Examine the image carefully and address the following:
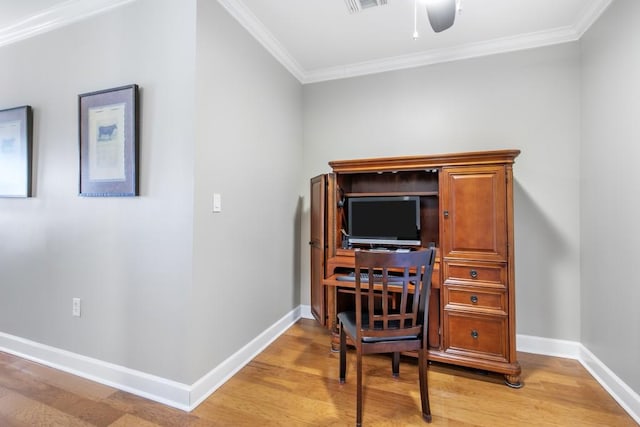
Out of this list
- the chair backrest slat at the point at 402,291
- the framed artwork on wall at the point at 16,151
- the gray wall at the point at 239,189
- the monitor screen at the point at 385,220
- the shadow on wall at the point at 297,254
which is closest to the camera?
the chair backrest slat at the point at 402,291

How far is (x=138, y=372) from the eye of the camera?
1.84 meters

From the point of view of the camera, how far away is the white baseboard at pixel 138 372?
5.71 ft

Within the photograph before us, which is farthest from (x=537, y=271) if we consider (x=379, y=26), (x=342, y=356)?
(x=379, y=26)

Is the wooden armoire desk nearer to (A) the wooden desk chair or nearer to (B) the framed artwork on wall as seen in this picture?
(A) the wooden desk chair

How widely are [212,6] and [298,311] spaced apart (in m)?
2.78

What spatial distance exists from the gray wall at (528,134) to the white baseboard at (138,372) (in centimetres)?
228

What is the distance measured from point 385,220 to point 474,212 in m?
0.72

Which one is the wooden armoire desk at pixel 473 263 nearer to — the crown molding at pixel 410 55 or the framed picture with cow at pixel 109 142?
the crown molding at pixel 410 55

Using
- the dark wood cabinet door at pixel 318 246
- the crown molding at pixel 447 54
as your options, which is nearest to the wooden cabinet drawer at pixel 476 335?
the dark wood cabinet door at pixel 318 246

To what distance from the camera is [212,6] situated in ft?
6.05

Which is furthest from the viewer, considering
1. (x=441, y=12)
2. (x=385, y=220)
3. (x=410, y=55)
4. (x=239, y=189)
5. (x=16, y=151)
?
(x=410, y=55)

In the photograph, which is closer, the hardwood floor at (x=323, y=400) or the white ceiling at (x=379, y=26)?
the hardwood floor at (x=323, y=400)

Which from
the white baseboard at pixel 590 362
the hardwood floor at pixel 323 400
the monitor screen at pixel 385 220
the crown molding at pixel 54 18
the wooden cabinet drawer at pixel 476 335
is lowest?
the hardwood floor at pixel 323 400

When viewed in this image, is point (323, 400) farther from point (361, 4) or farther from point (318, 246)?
point (361, 4)
